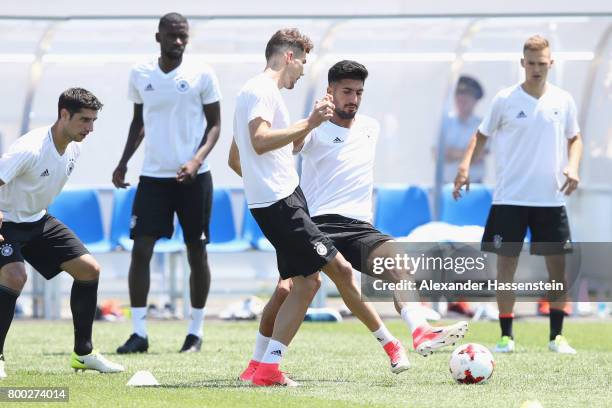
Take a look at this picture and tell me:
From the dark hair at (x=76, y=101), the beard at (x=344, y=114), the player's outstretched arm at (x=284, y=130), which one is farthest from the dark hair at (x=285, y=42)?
the dark hair at (x=76, y=101)

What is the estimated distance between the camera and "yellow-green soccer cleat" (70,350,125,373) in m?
9.16

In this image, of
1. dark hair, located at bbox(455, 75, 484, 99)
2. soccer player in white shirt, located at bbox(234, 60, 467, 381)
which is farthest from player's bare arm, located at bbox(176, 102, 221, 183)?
dark hair, located at bbox(455, 75, 484, 99)

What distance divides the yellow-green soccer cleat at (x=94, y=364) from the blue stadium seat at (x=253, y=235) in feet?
19.0

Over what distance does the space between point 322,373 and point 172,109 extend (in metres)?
2.75

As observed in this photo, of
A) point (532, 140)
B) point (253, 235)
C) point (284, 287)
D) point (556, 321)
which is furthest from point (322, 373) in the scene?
point (253, 235)

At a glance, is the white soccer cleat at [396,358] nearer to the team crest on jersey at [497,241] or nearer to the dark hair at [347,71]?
the dark hair at [347,71]

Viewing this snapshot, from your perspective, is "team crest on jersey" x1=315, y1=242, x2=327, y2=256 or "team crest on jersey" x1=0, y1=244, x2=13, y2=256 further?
"team crest on jersey" x1=0, y1=244, x2=13, y2=256

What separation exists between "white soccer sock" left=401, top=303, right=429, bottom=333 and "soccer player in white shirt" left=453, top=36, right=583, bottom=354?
2.47m

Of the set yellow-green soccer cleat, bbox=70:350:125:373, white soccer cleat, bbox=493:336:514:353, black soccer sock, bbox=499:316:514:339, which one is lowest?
white soccer cleat, bbox=493:336:514:353

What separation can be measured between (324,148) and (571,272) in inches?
197

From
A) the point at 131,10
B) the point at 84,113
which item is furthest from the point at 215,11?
the point at 84,113

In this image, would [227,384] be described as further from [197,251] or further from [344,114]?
[197,251]

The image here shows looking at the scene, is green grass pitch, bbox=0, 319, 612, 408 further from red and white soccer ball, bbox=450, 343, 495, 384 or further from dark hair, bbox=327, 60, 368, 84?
dark hair, bbox=327, 60, 368, 84

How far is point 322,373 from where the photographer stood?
9.09 m
